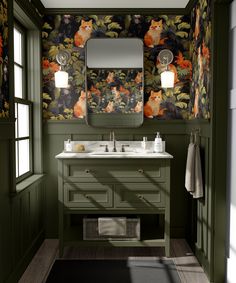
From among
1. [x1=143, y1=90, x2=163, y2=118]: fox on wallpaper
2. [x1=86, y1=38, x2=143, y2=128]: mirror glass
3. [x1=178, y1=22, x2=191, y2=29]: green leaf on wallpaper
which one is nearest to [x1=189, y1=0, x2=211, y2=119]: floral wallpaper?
[x1=178, y1=22, x2=191, y2=29]: green leaf on wallpaper

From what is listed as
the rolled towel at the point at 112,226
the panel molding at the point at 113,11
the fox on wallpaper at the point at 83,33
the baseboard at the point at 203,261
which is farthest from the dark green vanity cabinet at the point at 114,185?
the panel molding at the point at 113,11

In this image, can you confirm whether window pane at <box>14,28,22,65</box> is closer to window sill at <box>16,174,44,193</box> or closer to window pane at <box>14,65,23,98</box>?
window pane at <box>14,65,23,98</box>

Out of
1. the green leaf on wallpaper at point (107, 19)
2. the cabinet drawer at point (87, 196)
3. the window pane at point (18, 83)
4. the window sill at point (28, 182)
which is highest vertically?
the green leaf on wallpaper at point (107, 19)

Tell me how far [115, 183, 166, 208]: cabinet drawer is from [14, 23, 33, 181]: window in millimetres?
982

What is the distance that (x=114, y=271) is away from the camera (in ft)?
10.9

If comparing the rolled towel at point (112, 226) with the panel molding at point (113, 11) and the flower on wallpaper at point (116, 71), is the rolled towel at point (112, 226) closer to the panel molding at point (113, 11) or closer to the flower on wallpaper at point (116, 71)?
the flower on wallpaper at point (116, 71)

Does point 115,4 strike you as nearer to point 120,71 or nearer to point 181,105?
point 120,71

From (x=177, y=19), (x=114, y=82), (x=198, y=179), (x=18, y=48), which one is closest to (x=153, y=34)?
(x=177, y=19)

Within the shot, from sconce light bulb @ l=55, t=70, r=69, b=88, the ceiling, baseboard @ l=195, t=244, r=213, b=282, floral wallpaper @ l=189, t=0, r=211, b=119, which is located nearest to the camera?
baseboard @ l=195, t=244, r=213, b=282

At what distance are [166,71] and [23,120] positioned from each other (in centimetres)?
161

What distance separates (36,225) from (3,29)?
204cm

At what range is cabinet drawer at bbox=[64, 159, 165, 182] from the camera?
11.7ft

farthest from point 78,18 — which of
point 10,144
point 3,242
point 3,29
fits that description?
point 3,242

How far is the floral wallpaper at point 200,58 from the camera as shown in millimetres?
3244
